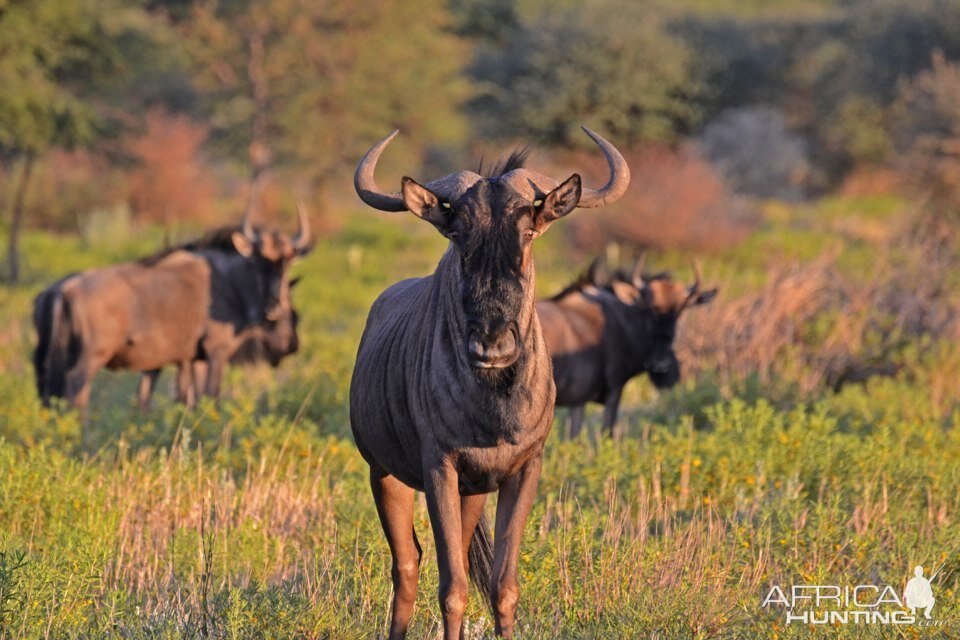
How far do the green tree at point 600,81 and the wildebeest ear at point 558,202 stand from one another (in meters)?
30.5

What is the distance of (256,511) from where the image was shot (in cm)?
685

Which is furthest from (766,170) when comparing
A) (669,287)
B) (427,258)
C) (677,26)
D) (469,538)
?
(469,538)

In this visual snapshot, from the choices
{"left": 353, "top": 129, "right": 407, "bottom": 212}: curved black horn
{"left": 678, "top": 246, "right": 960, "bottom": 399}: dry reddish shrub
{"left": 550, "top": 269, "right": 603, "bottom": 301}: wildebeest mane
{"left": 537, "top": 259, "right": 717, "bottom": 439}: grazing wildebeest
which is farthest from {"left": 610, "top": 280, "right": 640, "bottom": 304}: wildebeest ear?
{"left": 353, "top": 129, "right": 407, "bottom": 212}: curved black horn

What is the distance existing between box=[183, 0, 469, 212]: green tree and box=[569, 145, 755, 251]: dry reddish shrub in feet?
27.5

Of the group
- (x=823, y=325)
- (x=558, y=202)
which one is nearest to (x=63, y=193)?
(x=823, y=325)

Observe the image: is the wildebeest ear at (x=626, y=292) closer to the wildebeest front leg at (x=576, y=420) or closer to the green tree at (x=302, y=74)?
the wildebeest front leg at (x=576, y=420)

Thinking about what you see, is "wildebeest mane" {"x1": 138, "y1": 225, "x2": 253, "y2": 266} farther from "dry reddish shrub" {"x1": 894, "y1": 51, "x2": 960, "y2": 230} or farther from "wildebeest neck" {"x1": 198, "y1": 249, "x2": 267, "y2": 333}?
"dry reddish shrub" {"x1": 894, "y1": 51, "x2": 960, "y2": 230}

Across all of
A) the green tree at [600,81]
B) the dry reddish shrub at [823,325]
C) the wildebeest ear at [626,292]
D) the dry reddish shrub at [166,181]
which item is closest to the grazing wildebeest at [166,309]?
the wildebeest ear at [626,292]

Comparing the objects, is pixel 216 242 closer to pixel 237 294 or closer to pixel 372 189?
pixel 237 294

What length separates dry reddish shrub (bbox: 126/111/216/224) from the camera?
3108 cm

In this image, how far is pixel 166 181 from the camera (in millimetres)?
31047

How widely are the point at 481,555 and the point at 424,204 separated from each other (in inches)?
64.2

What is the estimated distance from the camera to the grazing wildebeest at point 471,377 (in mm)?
4336

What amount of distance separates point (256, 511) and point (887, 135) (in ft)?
119
